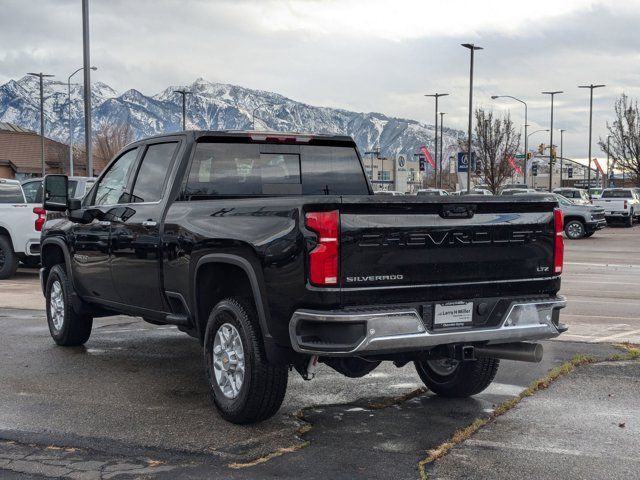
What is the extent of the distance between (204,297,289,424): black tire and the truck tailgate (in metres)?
0.86

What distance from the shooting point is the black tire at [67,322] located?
851cm

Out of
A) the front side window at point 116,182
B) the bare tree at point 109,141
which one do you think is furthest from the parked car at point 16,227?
the bare tree at point 109,141

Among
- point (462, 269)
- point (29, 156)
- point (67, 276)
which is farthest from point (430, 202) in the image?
point (29, 156)

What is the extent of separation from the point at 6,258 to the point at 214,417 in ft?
34.8

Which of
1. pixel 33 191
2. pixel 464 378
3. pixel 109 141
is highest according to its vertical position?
pixel 109 141

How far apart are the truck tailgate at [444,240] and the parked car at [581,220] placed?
25.7m

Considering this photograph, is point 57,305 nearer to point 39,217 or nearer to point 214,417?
point 214,417

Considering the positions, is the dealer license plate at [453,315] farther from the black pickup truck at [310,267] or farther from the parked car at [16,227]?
the parked car at [16,227]

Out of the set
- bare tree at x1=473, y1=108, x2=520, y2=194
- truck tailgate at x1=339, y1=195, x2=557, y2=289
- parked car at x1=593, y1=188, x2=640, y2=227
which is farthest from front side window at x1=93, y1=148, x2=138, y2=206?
bare tree at x1=473, y1=108, x2=520, y2=194

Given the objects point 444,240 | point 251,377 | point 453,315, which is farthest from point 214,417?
point 444,240

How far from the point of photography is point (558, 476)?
188 inches

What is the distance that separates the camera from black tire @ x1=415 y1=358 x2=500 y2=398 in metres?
6.45

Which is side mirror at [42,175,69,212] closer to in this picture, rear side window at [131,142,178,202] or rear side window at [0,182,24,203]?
rear side window at [131,142,178,202]

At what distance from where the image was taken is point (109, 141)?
124m
